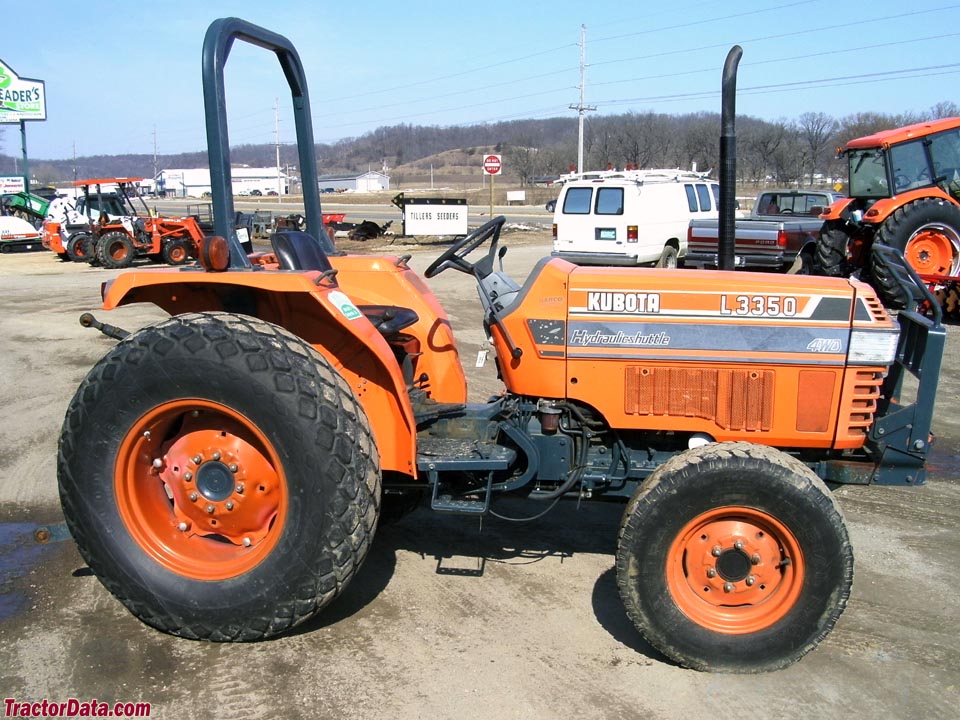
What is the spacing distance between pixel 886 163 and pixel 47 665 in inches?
472

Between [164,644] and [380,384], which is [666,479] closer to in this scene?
[380,384]

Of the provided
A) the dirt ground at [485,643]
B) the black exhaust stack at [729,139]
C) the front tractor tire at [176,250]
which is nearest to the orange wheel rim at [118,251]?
the front tractor tire at [176,250]

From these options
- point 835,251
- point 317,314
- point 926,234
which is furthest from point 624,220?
point 317,314

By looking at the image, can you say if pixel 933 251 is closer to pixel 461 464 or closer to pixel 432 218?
pixel 461 464

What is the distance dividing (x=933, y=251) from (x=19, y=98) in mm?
32935

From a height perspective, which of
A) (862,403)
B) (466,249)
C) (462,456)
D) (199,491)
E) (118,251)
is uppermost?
(466,249)

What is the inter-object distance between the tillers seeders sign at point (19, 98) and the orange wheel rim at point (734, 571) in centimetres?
3570

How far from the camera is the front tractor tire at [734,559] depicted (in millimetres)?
2828

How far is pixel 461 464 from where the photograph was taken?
10.8ft

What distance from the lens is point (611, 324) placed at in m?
3.29

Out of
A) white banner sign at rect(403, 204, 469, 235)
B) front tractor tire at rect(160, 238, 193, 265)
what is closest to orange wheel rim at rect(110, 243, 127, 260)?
front tractor tire at rect(160, 238, 193, 265)

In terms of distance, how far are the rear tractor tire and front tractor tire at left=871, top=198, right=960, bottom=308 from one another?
15.7m

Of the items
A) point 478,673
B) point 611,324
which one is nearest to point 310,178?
point 611,324

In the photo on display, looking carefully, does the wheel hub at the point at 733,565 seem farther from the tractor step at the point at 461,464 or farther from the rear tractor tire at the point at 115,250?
the rear tractor tire at the point at 115,250
